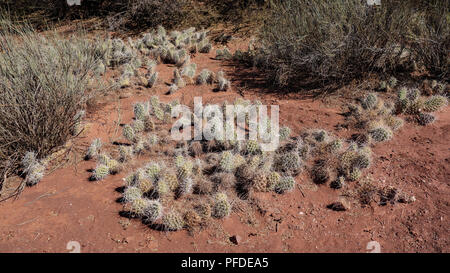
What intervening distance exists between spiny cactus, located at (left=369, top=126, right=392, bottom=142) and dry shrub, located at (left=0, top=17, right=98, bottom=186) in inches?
119

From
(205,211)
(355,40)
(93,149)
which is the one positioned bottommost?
(205,211)

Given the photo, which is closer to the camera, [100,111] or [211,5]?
[100,111]

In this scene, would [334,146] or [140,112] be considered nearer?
[334,146]

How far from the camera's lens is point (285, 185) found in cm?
293

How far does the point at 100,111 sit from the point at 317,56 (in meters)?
2.80

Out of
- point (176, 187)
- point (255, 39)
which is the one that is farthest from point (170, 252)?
point (255, 39)

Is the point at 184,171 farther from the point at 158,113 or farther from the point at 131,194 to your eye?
the point at 158,113

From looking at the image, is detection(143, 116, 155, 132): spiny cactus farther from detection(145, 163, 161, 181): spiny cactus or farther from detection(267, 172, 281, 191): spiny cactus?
detection(267, 172, 281, 191): spiny cactus

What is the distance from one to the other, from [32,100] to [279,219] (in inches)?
98.1

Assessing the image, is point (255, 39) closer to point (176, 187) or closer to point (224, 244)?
point (176, 187)

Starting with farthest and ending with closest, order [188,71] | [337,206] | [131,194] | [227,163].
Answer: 1. [188,71]
2. [227,163]
3. [131,194]
4. [337,206]

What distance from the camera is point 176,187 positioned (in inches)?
117

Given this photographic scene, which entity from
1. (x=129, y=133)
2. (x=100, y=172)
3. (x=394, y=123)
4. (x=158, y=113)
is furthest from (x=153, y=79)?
(x=394, y=123)

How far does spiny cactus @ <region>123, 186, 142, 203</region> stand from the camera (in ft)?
9.34
